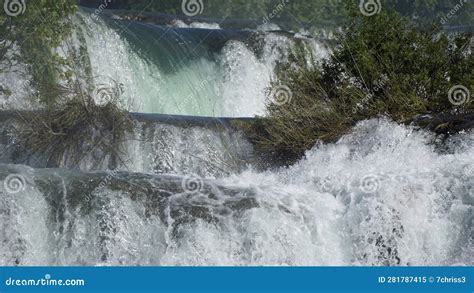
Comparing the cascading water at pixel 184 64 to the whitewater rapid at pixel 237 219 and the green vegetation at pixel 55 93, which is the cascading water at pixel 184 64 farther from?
the whitewater rapid at pixel 237 219

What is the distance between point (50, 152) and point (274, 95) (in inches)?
150

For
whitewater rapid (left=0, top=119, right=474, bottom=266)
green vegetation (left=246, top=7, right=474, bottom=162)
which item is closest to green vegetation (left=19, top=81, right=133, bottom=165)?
green vegetation (left=246, top=7, right=474, bottom=162)

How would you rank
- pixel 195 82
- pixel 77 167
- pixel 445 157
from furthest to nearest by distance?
pixel 195 82
pixel 77 167
pixel 445 157

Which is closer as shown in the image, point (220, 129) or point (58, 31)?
point (220, 129)

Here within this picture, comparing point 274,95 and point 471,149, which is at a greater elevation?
point 274,95

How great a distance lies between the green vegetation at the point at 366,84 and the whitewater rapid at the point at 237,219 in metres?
2.79

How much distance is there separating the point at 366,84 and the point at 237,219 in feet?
19.0

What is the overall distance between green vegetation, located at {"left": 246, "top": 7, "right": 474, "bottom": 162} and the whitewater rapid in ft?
9.16

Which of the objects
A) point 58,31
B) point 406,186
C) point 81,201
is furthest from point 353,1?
point 81,201

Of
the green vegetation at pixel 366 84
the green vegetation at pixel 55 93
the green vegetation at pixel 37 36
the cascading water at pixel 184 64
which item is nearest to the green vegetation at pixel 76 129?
the green vegetation at pixel 55 93

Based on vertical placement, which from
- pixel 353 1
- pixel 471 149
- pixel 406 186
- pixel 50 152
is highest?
pixel 353 1

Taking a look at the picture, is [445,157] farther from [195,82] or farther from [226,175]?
[195,82]

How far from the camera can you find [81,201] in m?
13.3

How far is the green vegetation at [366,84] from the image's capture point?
17969mm
